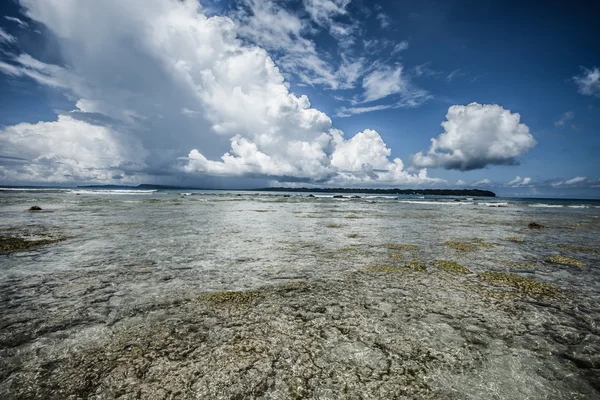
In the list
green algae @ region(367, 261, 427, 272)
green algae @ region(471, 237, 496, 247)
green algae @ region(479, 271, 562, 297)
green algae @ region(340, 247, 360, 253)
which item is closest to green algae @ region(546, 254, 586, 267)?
green algae @ region(471, 237, 496, 247)

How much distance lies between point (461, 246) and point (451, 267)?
6.58 meters

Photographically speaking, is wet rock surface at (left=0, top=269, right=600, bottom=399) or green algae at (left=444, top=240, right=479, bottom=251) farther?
green algae at (left=444, top=240, right=479, bottom=251)

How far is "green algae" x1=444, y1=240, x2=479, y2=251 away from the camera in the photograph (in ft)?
59.8

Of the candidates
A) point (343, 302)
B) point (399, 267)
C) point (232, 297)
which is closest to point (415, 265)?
point (399, 267)

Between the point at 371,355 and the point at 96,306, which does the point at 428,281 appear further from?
the point at 96,306

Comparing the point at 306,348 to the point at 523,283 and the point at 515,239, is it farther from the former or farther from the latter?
the point at 515,239

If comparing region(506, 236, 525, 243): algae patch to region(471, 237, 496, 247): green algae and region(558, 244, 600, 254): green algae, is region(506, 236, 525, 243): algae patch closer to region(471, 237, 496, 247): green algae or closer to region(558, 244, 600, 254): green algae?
region(471, 237, 496, 247): green algae

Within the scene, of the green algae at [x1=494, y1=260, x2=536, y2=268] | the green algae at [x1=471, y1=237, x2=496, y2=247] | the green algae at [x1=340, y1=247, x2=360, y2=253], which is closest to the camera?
the green algae at [x1=494, y1=260, x2=536, y2=268]

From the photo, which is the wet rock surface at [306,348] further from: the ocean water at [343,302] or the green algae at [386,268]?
the green algae at [386,268]

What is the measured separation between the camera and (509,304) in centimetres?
912

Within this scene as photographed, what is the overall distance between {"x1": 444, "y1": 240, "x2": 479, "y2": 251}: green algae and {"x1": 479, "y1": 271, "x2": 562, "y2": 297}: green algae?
5.68 metres

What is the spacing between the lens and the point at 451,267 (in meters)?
13.4

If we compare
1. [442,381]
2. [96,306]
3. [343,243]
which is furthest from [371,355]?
[343,243]

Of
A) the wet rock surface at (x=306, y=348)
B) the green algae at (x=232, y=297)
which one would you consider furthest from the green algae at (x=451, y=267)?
the green algae at (x=232, y=297)
